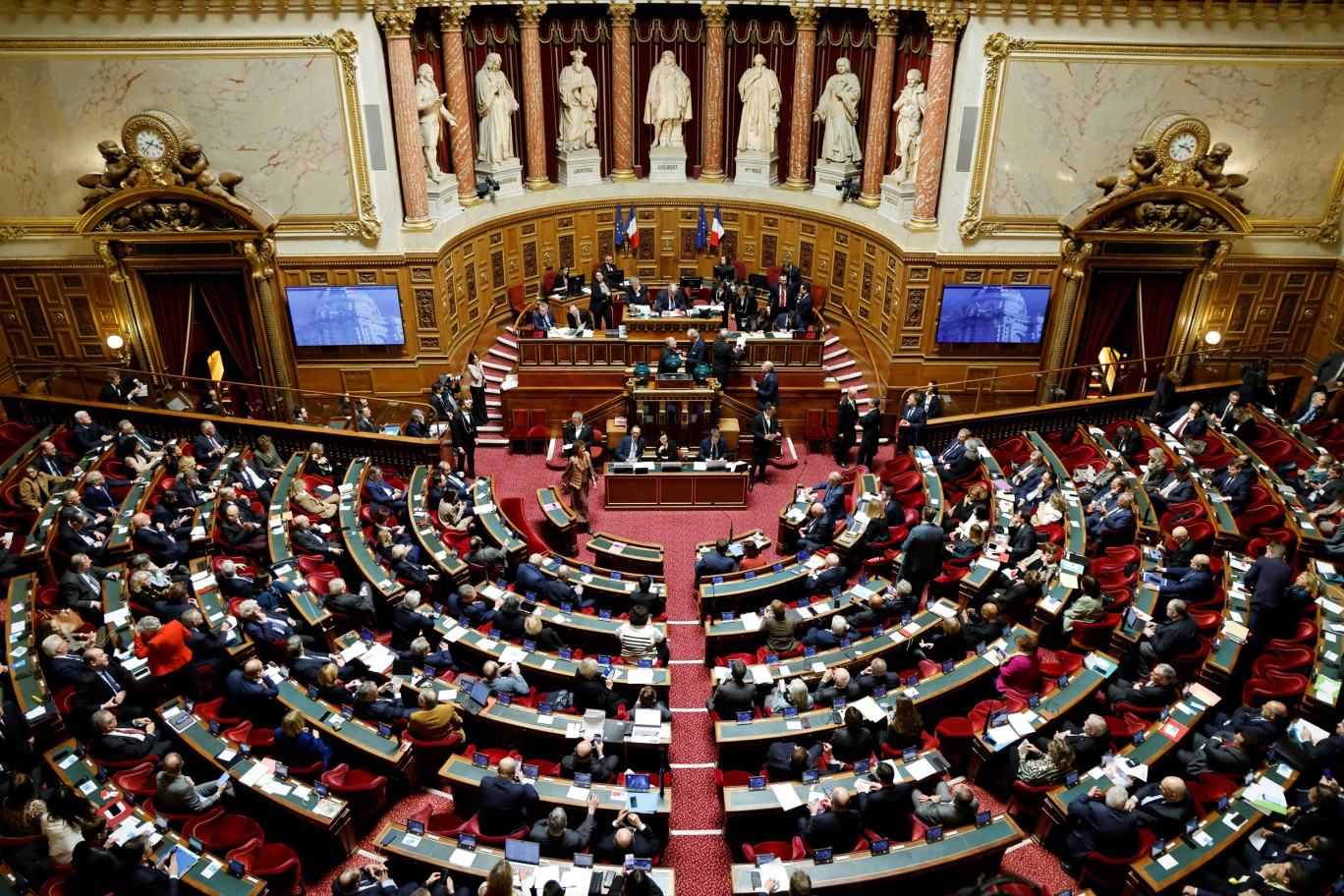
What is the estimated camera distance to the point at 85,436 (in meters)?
15.6

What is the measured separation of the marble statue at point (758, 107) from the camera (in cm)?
2219

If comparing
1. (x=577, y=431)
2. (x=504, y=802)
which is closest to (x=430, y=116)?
(x=577, y=431)

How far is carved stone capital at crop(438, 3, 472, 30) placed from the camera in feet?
61.9

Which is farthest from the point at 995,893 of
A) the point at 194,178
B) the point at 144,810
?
the point at 194,178

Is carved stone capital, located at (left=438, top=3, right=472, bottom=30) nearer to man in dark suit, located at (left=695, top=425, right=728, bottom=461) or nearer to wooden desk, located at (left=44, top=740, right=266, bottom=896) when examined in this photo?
man in dark suit, located at (left=695, top=425, right=728, bottom=461)

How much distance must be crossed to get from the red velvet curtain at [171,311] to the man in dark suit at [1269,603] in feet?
60.7

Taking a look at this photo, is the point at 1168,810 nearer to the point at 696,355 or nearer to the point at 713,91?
the point at 696,355

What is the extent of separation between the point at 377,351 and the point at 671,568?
8.26 meters

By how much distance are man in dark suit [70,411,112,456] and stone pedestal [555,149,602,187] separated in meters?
11.8

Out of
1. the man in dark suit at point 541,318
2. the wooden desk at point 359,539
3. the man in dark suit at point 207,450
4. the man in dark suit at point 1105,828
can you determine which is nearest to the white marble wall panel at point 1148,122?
the man in dark suit at point 541,318

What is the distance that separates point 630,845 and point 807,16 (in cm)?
1849

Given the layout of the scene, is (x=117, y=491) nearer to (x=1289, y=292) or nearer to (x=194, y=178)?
(x=194, y=178)

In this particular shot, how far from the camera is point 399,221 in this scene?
1841 centimetres

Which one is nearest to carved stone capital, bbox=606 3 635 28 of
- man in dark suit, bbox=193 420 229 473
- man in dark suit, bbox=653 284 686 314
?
man in dark suit, bbox=653 284 686 314
